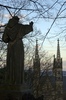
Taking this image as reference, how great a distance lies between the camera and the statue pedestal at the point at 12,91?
671 cm

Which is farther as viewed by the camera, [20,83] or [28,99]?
[20,83]

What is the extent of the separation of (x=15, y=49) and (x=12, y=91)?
1.09m

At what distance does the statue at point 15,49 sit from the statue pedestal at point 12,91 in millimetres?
308

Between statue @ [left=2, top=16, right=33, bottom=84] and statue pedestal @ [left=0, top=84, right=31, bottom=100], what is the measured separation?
31cm

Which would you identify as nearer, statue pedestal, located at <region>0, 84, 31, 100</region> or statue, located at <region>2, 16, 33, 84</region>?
statue pedestal, located at <region>0, 84, 31, 100</region>

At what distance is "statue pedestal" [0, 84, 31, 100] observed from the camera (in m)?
6.71

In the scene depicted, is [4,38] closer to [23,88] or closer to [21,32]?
[21,32]

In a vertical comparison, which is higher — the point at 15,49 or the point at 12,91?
the point at 15,49

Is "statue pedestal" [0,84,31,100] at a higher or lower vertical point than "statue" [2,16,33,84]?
lower

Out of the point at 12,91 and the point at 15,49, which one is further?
the point at 15,49

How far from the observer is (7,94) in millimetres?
6754

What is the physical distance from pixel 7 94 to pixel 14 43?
1272mm

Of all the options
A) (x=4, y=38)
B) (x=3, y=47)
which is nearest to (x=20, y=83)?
(x=4, y=38)

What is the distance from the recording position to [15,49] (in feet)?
24.1
